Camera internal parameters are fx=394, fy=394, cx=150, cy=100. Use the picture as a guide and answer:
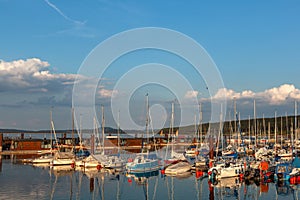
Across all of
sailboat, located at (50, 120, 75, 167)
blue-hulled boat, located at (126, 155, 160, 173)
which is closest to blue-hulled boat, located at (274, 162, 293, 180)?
blue-hulled boat, located at (126, 155, 160, 173)

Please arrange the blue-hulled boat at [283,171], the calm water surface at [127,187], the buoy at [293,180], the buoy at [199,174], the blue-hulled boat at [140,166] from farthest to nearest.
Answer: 1. the blue-hulled boat at [140,166]
2. the buoy at [199,174]
3. the blue-hulled boat at [283,171]
4. the buoy at [293,180]
5. the calm water surface at [127,187]

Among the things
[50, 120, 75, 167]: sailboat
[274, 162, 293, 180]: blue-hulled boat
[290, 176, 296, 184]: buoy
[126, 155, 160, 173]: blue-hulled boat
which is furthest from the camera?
[50, 120, 75, 167]: sailboat

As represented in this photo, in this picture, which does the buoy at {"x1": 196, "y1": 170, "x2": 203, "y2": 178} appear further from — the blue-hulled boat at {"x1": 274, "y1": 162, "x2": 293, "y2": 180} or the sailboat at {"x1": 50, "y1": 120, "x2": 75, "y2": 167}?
the sailboat at {"x1": 50, "y1": 120, "x2": 75, "y2": 167}

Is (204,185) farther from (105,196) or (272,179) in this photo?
(105,196)

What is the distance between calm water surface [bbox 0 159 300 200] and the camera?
4272 centimetres

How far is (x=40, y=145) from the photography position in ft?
363

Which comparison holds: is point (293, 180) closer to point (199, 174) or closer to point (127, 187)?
point (199, 174)

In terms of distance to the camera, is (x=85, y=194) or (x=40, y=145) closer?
(x=85, y=194)

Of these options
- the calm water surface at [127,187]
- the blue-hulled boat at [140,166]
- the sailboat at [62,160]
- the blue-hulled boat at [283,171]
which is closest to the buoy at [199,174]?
the calm water surface at [127,187]

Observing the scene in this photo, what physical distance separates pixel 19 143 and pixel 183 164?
206ft

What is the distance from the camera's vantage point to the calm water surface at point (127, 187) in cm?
4272

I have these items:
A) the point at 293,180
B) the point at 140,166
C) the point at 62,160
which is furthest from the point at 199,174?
the point at 62,160

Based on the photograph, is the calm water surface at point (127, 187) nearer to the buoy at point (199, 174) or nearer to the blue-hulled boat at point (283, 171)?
the buoy at point (199, 174)

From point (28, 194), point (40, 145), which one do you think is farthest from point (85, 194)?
point (40, 145)
